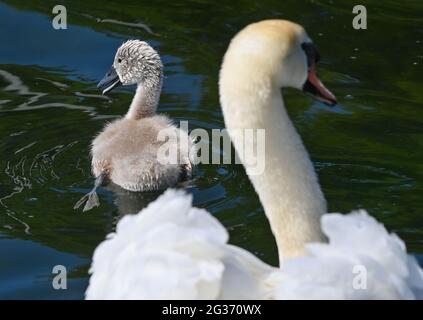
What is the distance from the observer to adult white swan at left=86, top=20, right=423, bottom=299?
13.9ft

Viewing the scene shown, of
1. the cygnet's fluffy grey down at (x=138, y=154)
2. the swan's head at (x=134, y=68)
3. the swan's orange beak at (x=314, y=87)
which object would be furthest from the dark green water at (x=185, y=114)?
the swan's orange beak at (x=314, y=87)

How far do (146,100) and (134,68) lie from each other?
30cm

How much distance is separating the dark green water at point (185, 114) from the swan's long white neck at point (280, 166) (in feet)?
3.85

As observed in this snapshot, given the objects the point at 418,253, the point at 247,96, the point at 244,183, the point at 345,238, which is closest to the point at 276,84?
the point at 247,96

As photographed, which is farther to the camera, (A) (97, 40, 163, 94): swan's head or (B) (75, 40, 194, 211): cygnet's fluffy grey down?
(A) (97, 40, 163, 94): swan's head

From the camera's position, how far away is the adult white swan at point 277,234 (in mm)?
4238

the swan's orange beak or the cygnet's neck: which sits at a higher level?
the swan's orange beak

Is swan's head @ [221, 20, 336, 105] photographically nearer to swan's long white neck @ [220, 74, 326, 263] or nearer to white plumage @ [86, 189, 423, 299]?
swan's long white neck @ [220, 74, 326, 263]

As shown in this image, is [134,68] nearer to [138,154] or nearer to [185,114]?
[185,114]

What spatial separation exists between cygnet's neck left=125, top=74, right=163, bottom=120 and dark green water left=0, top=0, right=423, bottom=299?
246mm


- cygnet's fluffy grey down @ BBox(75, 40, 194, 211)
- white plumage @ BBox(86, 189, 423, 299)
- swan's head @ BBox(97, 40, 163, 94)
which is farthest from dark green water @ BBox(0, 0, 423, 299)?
white plumage @ BBox(86, 189, 423, 299)

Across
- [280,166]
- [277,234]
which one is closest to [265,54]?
[280,166]

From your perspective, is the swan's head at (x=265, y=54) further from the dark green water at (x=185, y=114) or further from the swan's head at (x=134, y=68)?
the swan's head at (x=134, y=68)
